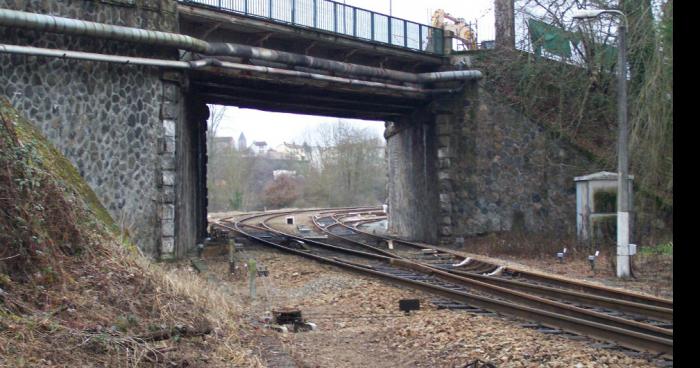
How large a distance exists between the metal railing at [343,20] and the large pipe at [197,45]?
0.91 m

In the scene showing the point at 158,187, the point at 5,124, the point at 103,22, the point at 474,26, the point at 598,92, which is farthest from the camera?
the point at 474,26

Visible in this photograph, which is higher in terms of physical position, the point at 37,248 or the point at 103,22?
the point at 103,22

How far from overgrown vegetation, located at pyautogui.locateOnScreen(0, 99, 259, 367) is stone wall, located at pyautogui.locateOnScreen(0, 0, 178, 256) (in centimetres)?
672

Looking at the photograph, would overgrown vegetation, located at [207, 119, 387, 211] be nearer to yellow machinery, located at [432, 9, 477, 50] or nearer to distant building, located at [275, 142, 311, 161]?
distant building, located at [275, 142, 311, 161]

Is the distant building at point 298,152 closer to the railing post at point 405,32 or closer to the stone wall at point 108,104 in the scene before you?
the railing post at point 405,32

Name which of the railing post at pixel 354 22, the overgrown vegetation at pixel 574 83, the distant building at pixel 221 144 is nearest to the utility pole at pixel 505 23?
the overgrown vegetation at pixel 574 83

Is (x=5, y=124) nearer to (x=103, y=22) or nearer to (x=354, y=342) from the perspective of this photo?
(x=354, y=342)

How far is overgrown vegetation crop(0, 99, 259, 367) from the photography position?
5.33m

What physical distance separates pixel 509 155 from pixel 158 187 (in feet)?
38.4

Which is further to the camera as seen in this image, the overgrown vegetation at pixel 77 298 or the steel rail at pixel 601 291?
the steel rail at pixel 601 291

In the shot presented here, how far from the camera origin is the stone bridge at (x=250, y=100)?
574 inches

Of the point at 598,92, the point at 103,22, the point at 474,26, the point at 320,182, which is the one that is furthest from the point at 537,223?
the point at 320,182

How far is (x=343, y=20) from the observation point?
1966 cm

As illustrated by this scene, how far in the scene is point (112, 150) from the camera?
50.7 feet
